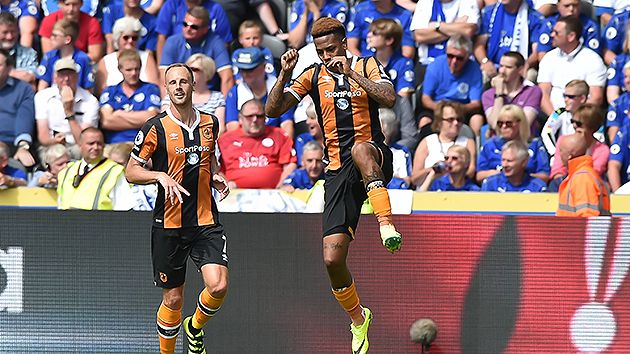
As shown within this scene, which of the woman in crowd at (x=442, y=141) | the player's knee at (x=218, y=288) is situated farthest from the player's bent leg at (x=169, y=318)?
the woman in crowd at (x=442, y=141)

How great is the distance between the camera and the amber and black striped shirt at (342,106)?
9.57 m

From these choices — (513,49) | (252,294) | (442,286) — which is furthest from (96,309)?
(513,49)

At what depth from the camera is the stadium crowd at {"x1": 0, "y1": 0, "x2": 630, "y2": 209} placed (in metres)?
12.8

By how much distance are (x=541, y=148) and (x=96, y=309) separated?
472 centimetres

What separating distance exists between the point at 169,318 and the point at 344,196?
5.36ft

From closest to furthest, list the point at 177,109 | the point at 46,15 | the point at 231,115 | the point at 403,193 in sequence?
the point at 177,109
the point at 403,193
the point at 231,115
the point at 46,15

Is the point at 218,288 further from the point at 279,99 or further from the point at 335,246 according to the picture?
the point at 279,99

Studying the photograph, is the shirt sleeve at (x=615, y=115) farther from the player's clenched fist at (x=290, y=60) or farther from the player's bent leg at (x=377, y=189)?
the player's clenched fist at (x=290, y=60)

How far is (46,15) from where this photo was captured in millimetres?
15094

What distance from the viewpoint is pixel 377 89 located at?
9.18m

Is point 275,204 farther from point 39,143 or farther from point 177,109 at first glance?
point 39,143

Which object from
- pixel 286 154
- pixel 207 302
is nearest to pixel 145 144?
pixel 207 302

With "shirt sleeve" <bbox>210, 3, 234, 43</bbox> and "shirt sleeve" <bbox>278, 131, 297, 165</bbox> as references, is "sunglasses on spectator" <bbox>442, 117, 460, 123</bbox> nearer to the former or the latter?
"shirt sleeve" <bbox>278, 131, 297, 165</bbox>

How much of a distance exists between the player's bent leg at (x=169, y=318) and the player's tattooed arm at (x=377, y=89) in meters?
2.11
